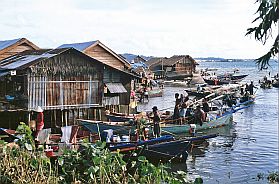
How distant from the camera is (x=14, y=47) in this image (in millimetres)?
26984

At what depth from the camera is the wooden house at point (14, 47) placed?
1048 inches

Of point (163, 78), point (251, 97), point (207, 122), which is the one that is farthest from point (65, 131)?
point (163, 78)

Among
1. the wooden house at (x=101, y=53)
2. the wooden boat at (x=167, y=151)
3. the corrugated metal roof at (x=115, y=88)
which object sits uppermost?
the wooden house at (x=101, y=53)

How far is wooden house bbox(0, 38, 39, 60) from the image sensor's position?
26.6 m

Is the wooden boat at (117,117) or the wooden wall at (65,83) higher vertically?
the wooden wall at (65,83)

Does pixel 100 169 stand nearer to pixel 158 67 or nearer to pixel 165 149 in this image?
pixel 165 149

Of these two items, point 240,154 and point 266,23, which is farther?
point 240,154

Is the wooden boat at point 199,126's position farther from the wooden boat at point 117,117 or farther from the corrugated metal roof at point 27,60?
the corrugated metal roof at point 27,60

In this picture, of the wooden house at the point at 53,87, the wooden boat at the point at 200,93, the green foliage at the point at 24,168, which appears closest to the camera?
the green foliage at the point at 24,168

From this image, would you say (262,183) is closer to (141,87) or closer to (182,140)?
(182,140)

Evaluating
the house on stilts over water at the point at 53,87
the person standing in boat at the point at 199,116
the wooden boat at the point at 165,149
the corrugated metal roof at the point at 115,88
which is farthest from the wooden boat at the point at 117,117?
the wooden boat at the point at 165,149

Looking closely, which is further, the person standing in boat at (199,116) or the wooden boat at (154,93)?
the wooden boat at (154,93)

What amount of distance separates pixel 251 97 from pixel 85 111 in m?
19.9

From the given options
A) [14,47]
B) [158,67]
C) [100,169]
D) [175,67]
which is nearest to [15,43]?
[14,47]
